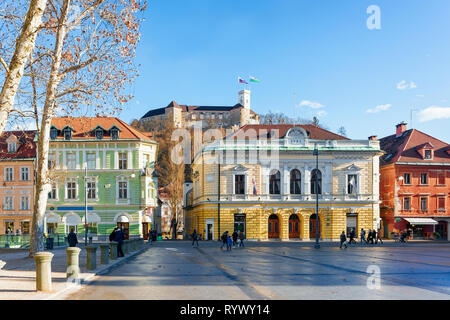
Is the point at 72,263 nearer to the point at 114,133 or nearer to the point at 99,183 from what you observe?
the point at 99,183

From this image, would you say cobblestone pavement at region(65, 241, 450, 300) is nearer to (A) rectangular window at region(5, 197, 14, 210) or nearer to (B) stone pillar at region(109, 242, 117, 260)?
(B) stone pillar at region(109, 242, 117, 260)

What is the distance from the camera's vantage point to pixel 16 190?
5806 centimetres

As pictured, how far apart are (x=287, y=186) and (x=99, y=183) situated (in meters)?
20.9

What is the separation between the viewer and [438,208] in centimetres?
5828

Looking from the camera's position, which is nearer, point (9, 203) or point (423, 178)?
point (9, 203)

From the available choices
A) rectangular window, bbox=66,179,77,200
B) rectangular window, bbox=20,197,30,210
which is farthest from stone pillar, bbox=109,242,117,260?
rectangular window, bbox=20,197,30,210

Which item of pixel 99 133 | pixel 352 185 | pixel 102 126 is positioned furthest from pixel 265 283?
pixel 102 126

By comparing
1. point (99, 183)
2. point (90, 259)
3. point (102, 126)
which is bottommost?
point (90, 259)

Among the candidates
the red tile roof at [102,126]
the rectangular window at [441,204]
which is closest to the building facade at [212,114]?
the red tile roof at [102,126]

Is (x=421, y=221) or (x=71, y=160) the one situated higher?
(x=71, y=160)

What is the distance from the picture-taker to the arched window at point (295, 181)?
180ft

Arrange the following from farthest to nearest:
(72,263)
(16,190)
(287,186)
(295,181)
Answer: (16,190), (295,181), (287,186), (72,263)
